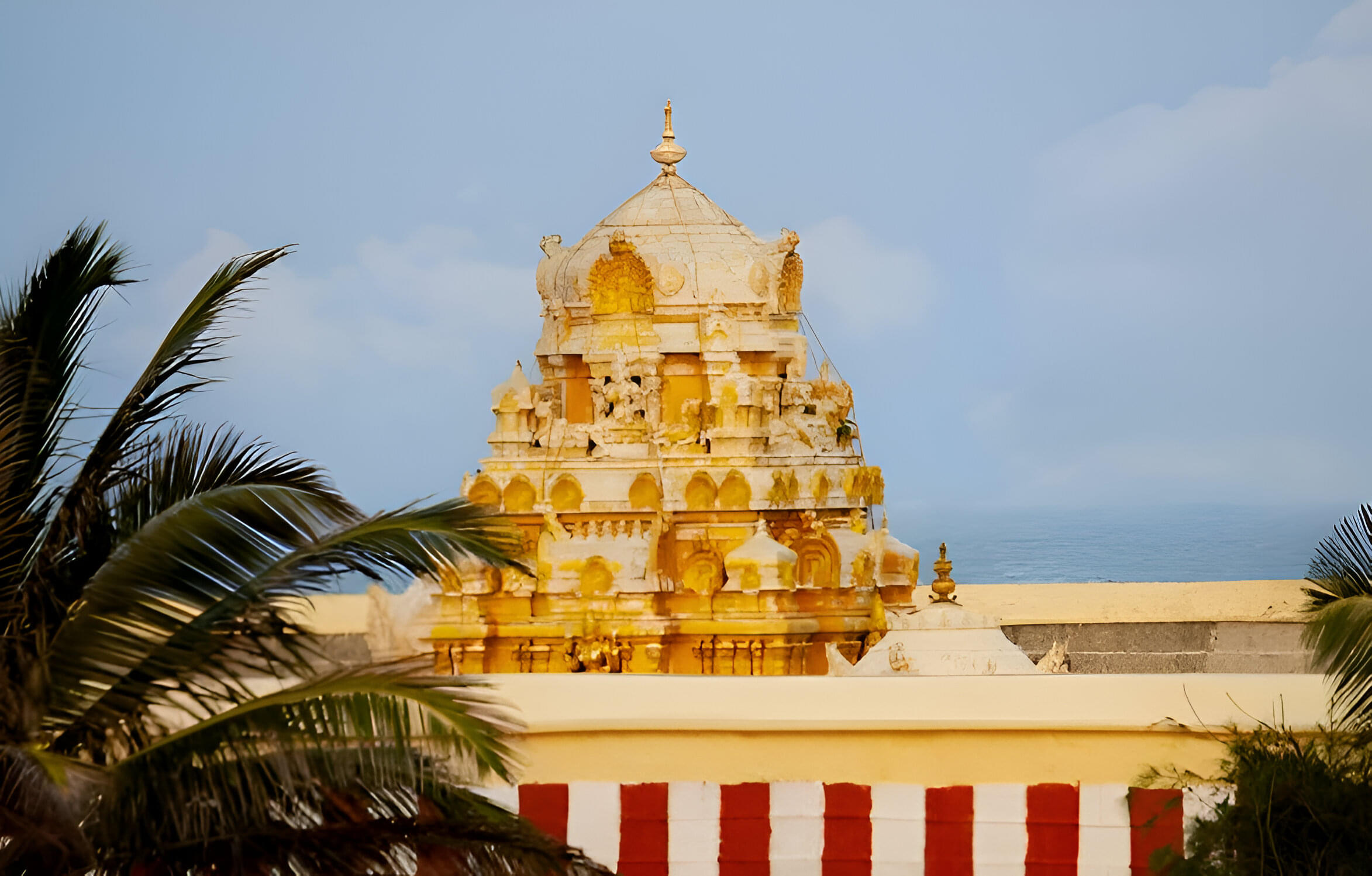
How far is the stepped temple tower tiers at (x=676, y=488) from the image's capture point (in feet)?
75.8

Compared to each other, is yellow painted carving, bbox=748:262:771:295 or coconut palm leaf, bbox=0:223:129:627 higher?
yellow painted carving, bbox=748:262:771:295

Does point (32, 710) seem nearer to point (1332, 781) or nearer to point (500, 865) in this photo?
point (500, 865)

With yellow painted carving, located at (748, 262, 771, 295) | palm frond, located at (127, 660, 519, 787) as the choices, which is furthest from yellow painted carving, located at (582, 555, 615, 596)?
palm frond, located at (127, 660, 519, 787)

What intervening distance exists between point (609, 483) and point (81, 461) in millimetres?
15008

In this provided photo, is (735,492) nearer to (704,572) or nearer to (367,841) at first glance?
(704,572)

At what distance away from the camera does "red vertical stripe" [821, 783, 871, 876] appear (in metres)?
9.63

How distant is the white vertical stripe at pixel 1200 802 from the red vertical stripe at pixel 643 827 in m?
2.33

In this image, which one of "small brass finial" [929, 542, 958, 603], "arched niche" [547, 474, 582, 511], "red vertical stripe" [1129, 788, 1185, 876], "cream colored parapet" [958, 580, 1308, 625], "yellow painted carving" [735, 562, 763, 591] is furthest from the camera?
"cream colored parapet" [958, 580, 1308, 625]

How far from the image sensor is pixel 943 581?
57.1 feet

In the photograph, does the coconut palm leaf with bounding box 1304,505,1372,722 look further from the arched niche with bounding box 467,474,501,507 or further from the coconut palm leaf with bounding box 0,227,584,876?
the arched niche with bounding box 467,474,501,507

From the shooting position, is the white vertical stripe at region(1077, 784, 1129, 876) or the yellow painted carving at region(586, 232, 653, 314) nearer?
the white vertical stripe at region(1077, 784, 1129, 876)

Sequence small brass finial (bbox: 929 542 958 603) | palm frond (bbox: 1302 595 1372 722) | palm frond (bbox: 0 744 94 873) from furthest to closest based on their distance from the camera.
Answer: small brass finial (bbox: 929 542 958 603), palm frond (bbox: 1302 595 1372 722), palm frond (bbox: 0 744 94 873)

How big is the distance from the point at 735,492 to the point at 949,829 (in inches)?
555

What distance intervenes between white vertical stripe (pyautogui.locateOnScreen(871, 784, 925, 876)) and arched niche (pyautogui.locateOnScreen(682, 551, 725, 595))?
13.6 meters
